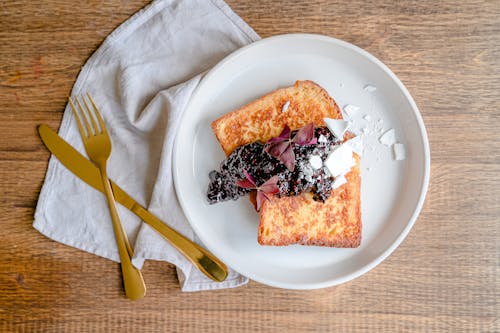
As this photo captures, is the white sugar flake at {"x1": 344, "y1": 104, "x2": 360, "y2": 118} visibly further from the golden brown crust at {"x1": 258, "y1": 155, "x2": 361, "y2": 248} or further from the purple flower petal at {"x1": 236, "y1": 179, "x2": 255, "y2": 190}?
the purple flower petal at {"x1": 236, "y1": 179, "x2": 255, "y2": 190}

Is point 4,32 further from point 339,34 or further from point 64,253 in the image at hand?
point 339,34

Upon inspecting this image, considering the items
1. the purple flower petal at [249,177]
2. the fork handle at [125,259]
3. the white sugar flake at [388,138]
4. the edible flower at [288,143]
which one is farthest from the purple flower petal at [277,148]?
the fork handle at [125,259]

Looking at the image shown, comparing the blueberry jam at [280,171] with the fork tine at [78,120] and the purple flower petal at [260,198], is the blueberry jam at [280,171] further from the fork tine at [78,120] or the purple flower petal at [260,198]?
the fork tine at [78,120]

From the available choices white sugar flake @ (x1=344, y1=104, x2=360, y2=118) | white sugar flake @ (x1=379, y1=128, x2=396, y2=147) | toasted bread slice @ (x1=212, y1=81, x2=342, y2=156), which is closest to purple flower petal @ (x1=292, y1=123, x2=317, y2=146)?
toasted bread slice @ (x1=212, y1=81, x2=342, y2=156)

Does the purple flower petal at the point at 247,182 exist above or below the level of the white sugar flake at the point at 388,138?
above

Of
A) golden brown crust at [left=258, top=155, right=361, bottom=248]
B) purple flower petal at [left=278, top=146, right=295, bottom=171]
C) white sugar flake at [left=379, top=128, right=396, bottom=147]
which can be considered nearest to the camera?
purple flower petal at [left=278, top=146, right=295, bottom=171]

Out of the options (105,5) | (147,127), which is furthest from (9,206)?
(105,5)

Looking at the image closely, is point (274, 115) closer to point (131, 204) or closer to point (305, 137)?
point (305, 137)
